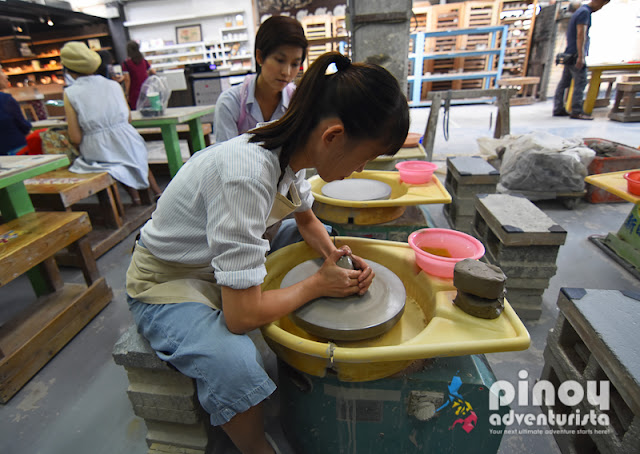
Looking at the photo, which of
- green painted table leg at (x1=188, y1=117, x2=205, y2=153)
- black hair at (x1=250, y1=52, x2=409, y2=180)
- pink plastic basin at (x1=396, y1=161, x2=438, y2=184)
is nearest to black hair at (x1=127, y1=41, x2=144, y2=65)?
green painted table leg at (x1=188, y1=117, x2=205, y2=153)

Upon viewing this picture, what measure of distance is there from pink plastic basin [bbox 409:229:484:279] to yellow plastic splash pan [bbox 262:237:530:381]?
0.05 m

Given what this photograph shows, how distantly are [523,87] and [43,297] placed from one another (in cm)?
1192

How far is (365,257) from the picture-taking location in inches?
60.4

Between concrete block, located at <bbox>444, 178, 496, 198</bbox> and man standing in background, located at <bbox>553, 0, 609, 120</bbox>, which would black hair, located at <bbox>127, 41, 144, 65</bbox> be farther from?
man standing in background, located at <bbox>553, 0, 609, 120</bbox>

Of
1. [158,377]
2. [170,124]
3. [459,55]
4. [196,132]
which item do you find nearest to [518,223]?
[158,377]

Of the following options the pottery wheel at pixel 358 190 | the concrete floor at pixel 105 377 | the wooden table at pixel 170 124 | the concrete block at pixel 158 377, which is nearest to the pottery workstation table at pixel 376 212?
the pottery wheel at pixel 358 190

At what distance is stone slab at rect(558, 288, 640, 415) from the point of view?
0.98 meters

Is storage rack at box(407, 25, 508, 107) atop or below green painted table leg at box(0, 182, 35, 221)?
atop

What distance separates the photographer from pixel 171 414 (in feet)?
3.92

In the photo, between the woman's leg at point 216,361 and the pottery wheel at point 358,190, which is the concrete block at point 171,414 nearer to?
the woman's leg at point 216,361

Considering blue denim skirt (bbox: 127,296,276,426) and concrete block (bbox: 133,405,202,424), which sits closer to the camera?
blue denim skirt (bbox: 127,296,276,426)

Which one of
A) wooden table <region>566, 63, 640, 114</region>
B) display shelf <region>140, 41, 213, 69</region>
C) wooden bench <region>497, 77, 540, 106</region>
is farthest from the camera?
display shelf <region>140, 41, 213, 69</region>

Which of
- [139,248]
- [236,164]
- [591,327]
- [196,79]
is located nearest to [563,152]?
[591,327]

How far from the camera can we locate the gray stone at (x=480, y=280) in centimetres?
98
